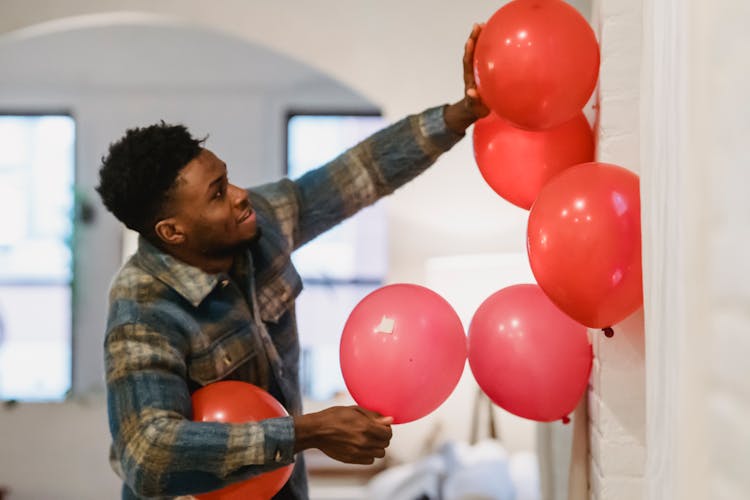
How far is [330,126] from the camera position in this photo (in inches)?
187

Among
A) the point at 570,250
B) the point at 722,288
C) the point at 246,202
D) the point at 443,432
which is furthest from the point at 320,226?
the point at 443,432

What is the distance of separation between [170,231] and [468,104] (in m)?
0.58

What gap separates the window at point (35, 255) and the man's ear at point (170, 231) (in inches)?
131

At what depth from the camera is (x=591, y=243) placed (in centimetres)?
119

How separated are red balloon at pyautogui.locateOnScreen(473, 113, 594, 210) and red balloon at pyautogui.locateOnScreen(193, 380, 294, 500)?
1.84 feet

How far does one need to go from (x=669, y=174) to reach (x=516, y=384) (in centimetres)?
78

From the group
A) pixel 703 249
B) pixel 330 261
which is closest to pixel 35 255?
pixel 330 261

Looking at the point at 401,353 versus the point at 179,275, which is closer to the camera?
the point at 401,353

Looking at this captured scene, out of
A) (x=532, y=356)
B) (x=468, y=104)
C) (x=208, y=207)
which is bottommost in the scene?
(x=532, y=356)

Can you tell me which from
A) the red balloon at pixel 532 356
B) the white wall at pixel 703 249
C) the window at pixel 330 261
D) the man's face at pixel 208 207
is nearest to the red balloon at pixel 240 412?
the man's face at pixel 208 207

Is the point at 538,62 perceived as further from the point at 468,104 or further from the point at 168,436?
the point at 168,436

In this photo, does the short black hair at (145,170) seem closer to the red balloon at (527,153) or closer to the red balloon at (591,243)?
the red balloon at (527,153)

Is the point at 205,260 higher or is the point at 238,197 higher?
the point at 238,197

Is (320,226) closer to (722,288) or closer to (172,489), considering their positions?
(172,489)
